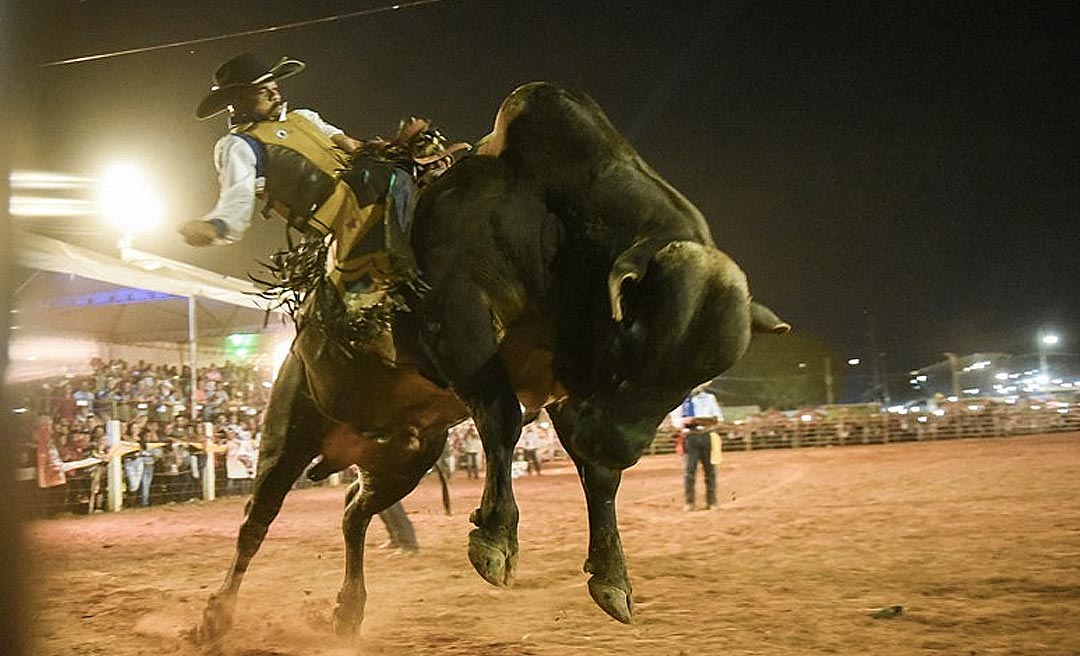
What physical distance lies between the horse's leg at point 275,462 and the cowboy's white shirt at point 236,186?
148 centimetres

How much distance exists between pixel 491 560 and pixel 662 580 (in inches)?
194

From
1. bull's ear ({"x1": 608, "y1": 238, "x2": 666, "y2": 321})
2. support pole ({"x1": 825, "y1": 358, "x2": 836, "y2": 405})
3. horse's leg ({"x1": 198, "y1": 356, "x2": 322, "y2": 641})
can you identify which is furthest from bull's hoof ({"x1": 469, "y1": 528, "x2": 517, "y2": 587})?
support pole ({"x1": 825, "y1": 358, "x2": 836, "y2": 405})

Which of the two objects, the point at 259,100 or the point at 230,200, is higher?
the point at 259,100

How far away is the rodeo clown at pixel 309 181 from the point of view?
3.99 metres

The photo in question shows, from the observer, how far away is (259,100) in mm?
4344

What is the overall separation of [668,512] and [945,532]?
15.1ft

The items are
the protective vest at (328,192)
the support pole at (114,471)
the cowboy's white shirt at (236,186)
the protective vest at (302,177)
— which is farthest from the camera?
the support pole at (114,471)

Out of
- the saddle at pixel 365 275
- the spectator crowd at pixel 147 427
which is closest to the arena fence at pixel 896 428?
the spectator crowd at pixel 147 427

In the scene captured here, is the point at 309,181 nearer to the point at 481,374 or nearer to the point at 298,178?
the point at 298,178

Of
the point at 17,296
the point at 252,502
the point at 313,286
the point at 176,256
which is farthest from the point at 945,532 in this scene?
the point at 176,256

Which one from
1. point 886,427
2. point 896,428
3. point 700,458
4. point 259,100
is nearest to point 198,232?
point 259,100

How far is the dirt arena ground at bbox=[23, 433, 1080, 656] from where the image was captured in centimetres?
554

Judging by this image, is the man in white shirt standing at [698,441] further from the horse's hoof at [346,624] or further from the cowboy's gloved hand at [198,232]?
the cowboy's gloved hand at [198,232]

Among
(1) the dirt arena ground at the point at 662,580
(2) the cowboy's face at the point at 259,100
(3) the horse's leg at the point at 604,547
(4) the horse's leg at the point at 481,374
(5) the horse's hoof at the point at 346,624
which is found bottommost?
(1) the dirt arena ground at the point at 662,580
